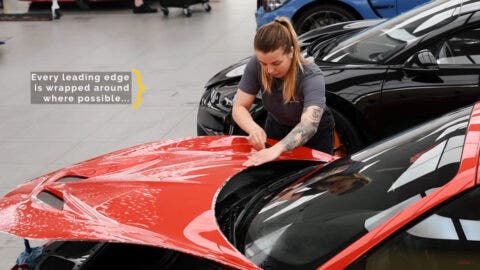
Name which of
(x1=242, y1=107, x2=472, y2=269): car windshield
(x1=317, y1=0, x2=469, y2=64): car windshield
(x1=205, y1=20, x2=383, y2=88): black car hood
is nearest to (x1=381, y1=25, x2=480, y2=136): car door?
(x1=317, y1=0, x2=469, y2=64): car windshield

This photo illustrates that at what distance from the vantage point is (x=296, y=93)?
15.5ft

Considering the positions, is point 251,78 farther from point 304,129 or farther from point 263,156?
point 263,156

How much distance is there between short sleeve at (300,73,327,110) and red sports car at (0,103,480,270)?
522 mm

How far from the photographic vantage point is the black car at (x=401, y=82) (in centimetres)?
600

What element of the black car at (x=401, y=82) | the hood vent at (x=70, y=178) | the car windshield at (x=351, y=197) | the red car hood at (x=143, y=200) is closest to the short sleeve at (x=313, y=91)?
the red car hood at (x=143, y=200)

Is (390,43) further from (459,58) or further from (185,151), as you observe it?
(185,151)

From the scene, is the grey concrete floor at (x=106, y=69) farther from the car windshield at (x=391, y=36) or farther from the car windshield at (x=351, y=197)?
the car windshield at (x=351, y=197)

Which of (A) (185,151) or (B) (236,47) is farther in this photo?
(B) (236,47)

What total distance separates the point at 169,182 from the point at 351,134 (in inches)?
107

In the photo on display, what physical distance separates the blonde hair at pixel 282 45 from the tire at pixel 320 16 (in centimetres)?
620

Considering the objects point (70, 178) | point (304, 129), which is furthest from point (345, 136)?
point (70, 178)

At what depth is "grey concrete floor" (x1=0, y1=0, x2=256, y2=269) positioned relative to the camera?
26.3 ft

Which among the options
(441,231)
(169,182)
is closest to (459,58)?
(169,182)

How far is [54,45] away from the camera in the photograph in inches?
505
